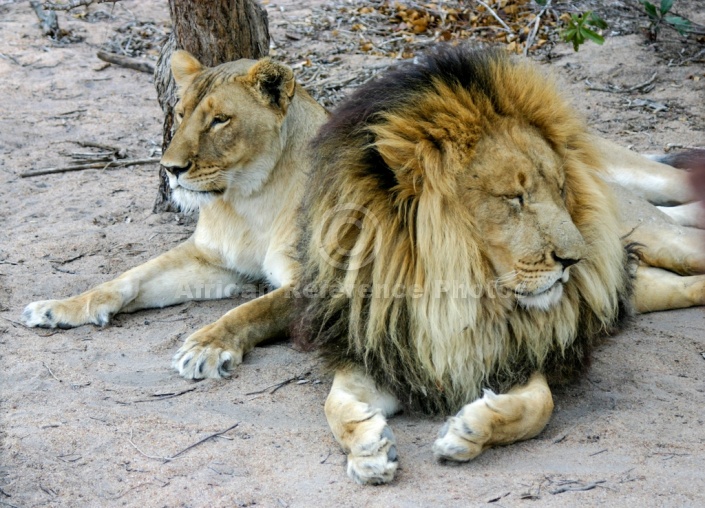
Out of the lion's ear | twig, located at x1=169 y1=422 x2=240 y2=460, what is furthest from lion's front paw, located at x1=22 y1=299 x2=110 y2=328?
twig, located at x1=169 y1=422 x2=240 y2=460

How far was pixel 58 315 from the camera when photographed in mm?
4125

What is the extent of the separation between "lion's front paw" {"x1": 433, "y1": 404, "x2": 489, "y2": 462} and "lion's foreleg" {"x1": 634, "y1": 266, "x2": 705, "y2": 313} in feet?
5.41

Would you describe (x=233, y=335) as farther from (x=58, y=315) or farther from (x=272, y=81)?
(x=272, y=81)

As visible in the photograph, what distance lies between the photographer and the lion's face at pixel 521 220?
2846mm

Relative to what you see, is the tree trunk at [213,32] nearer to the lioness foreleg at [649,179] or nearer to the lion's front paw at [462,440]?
the lioness foreleg at [649,179]

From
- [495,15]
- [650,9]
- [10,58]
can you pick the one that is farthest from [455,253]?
[10,58]

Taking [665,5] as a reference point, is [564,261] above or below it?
below

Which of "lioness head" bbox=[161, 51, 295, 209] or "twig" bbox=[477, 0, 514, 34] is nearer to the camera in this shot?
"lioness head" bbox=[161, 51, 295, 209]

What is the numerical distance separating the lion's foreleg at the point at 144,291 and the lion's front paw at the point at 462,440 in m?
2.03

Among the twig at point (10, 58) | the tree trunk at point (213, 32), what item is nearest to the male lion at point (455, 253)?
the tree trunk at point (213, 32)

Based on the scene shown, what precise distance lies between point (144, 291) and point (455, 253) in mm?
2034

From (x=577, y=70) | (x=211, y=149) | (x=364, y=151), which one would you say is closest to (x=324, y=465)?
(x=364, y=151)

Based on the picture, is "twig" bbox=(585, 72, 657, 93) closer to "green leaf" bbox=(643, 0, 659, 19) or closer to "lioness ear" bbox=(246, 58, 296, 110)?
"green leaf" bbox=(643, 0, 659, 19)

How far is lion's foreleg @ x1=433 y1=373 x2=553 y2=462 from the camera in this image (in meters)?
2.77
